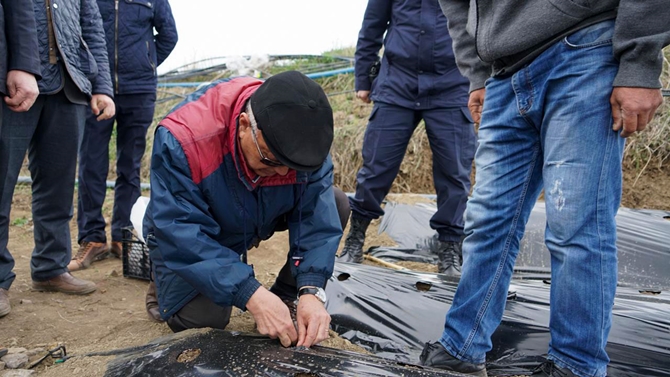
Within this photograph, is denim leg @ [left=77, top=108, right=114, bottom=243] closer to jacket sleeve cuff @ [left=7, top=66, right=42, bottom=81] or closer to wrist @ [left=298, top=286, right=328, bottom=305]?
jacket sleeve cuff @ [left=7, top=66, right=42, bottom=81]

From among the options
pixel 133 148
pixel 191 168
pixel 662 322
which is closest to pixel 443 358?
pixel 662 322

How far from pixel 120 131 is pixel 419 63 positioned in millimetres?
1869

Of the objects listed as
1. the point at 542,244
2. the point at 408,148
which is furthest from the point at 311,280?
the point at 408,148

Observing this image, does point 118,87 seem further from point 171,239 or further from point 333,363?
point 333,363

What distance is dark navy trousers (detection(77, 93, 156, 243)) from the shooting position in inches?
133

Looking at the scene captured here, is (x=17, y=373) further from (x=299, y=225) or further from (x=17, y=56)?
(x=17, y=56)

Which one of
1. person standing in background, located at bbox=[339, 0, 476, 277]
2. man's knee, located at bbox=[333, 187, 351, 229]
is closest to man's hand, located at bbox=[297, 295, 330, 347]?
man's knee, located at bbox=[333, 187, 351, 229]

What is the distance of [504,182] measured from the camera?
1.71 meters

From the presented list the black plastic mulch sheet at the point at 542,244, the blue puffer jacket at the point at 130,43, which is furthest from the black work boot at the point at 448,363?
the blue puffer jacket at the point at 130,43

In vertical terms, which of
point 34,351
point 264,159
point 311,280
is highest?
point 264,159

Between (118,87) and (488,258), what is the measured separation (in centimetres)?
261

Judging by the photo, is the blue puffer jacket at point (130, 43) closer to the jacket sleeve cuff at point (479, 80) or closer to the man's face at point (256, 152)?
the man's face at point (256, 152)

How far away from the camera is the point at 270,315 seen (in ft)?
5.66

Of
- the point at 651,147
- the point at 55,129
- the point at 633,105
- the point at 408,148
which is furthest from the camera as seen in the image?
the point at 408,148
